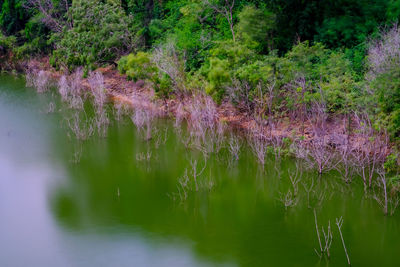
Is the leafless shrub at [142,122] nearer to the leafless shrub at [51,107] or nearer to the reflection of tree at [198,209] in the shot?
the reflection of tree at [198,209]

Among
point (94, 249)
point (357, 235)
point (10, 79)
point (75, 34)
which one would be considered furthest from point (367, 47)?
point (10, 79)

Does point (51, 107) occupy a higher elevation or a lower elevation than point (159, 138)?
Result: higher

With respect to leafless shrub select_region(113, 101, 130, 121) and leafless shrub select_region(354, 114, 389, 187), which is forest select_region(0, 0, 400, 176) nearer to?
leafless shrub select_region(354, 114, 389, 187)

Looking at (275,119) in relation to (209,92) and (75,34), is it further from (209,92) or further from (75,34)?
(75,34)

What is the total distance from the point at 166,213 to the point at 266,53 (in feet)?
26.3

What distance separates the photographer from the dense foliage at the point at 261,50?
996 cm

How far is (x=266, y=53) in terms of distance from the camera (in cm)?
1402

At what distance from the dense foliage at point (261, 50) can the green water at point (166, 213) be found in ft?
6.38

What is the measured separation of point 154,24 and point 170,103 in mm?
5687

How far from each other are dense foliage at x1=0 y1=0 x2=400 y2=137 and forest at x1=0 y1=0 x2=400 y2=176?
3cm

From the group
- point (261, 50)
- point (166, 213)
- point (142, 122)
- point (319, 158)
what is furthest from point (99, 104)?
point (319, 158)

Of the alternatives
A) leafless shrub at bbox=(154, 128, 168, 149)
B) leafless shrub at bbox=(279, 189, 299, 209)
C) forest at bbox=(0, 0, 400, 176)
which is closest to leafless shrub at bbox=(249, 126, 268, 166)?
forest at bbox=(0, 0, 400, 176)

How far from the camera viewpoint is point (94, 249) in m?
6.66

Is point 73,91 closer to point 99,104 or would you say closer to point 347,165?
point 99,104
